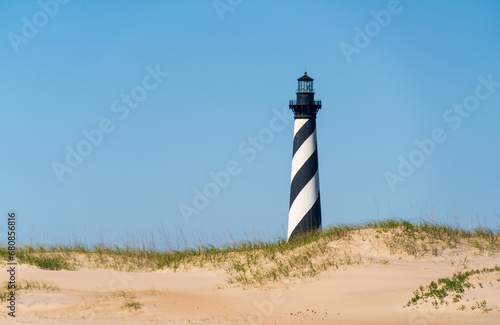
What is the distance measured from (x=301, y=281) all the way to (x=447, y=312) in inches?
158

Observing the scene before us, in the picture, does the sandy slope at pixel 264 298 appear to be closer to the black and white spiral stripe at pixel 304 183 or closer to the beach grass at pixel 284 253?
the beach grass at pixel 284 253

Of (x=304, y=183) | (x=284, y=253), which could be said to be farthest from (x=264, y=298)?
(x=304, y=183)

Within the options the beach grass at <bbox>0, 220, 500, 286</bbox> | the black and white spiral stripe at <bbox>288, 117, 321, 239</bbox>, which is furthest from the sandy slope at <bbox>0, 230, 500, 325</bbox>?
the black and white spiral stripe at <bbox>288, 117, 321, 239</bbox>

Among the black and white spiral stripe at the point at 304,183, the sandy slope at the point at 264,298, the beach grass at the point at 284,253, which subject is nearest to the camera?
the sandy slope at the point at 264,298

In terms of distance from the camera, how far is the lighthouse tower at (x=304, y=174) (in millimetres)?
23547

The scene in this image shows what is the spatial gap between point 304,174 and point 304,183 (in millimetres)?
329

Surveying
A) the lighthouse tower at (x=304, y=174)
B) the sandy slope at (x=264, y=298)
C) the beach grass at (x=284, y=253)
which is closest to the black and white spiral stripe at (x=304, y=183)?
Answer: the lighthouse tower at (x=304, y=174)

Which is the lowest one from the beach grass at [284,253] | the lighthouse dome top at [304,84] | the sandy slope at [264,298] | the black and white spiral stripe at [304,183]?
the sandy slope at [264,298]

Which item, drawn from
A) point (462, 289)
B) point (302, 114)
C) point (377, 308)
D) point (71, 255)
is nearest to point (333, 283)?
point (377, 308)

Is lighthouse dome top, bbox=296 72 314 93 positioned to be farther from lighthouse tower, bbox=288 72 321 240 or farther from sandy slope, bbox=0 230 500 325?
sandy slope, bbox=0 230 500 325

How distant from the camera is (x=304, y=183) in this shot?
77.7 ft

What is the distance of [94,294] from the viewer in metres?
13.6

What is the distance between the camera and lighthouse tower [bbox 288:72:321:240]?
23.5 metres

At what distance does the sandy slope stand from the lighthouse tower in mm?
6939
